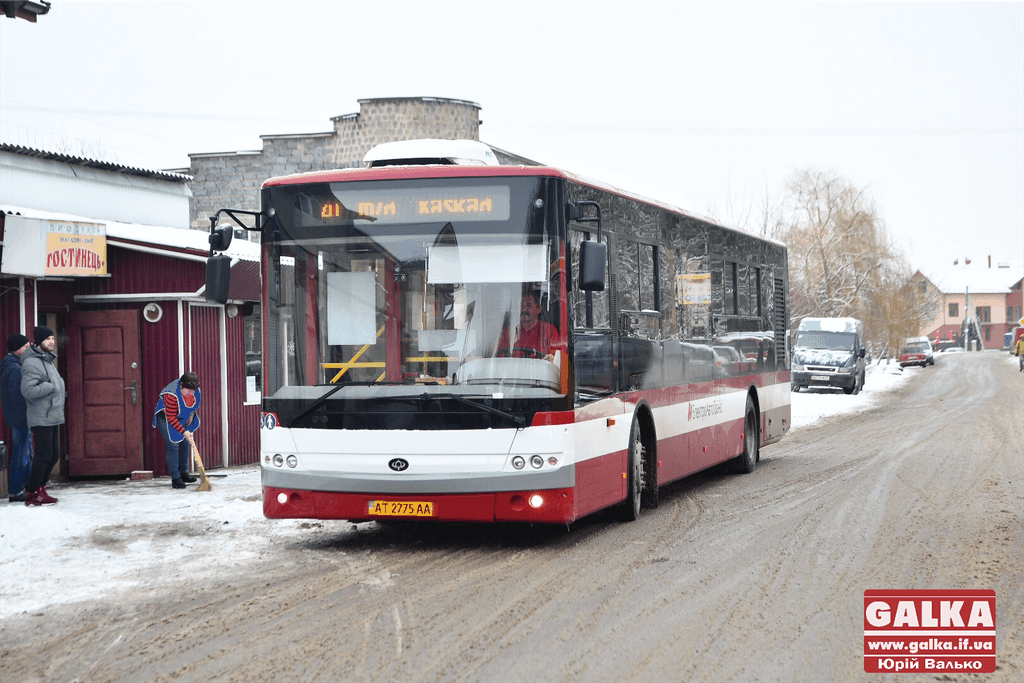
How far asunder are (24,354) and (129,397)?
9.48 ft

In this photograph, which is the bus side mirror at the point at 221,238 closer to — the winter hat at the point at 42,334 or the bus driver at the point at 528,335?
the bus driver at the point at 528,335

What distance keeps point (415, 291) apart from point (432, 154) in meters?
1.31

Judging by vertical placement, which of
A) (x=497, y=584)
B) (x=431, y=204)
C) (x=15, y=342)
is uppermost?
(x=431, y=204)

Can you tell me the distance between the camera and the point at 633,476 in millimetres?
10656

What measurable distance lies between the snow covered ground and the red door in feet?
1.26

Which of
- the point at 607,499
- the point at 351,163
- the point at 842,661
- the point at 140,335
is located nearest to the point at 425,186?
the point at 607,499

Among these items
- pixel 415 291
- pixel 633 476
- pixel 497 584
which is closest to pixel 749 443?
pixel 633 476

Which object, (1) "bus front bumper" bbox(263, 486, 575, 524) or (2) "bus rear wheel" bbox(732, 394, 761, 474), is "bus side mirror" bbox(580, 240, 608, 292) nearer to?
(1) "bus front bumper" bbox(263, 486, 575, 524)

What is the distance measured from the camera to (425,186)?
912 centimetres

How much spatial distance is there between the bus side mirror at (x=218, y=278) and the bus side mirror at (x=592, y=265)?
9.16ft

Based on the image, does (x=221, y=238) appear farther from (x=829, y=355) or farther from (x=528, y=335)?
(x=829, y=355)

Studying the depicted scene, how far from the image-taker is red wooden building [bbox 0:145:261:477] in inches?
533

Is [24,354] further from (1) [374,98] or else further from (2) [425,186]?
(1) [374,98]

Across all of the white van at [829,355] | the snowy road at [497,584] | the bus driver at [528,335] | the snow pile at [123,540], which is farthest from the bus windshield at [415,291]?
the white van at [829,355]
